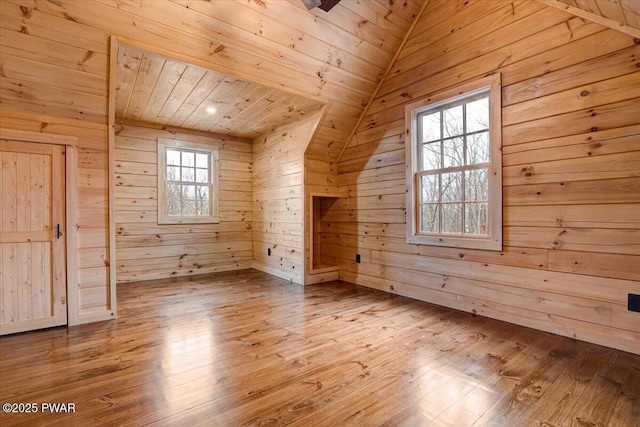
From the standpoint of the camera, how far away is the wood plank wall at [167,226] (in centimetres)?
439

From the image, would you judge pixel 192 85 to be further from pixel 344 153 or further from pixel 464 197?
pixel 464 197

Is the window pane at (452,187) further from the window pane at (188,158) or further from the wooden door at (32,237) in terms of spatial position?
the window pane at (188,158)

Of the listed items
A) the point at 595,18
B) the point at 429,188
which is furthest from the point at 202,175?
the point at 595,18

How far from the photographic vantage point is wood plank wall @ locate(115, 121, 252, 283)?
439 centimetres

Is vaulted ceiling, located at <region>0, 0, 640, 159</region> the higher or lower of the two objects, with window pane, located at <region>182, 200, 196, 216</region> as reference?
higher

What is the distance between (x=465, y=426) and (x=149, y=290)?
12.6ft

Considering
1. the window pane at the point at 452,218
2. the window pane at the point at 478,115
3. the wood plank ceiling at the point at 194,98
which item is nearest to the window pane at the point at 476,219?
the window pane at the point at 452,218

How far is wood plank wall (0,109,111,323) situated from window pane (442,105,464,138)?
3.40 metres

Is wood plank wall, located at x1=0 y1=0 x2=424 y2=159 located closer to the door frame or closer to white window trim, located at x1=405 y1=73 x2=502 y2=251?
the door frame

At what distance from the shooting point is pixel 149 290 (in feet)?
12.9

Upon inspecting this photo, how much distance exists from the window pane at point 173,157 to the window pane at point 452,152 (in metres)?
3.96

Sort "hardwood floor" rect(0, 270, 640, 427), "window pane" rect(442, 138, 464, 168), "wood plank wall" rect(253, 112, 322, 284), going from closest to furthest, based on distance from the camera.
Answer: "hardwood floor" rect(0, 270, 640, 427)
"window pane" rect(442, 138, 464, 168)
"wood plank wall" rect(253, 112, 322, 284)

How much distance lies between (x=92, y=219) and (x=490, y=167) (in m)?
3.74

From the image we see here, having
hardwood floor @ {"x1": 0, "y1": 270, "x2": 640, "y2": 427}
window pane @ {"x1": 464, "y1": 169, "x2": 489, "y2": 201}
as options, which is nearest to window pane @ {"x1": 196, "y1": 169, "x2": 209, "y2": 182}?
hardwood floor @ {"x1": 0, "y1": 270, "x2": 640, "y2": 427}
